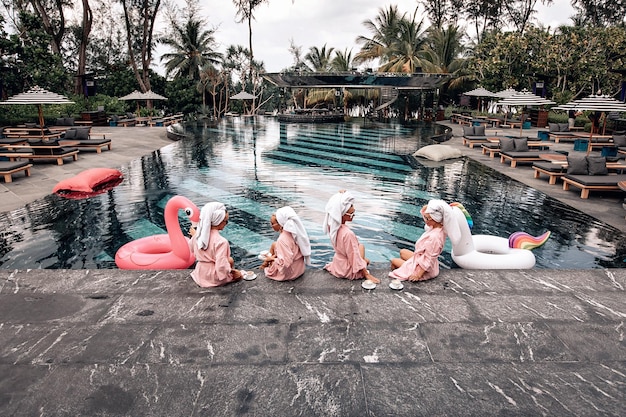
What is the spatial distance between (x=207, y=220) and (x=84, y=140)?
45.2 ft

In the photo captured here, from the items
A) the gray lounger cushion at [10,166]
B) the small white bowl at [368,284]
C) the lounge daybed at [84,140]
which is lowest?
the small white bowl at [368,284]

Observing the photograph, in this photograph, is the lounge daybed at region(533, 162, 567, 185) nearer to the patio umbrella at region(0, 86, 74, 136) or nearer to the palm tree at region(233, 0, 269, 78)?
the patio umbrella at region(0, 86, 74, 136)

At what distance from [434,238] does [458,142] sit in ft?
51.5

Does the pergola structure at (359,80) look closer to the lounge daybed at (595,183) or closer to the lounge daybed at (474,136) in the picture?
the lounge daybed at (474,136)

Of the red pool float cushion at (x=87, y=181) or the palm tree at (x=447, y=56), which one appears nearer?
the red pool float cushion at (x=87, y=181)

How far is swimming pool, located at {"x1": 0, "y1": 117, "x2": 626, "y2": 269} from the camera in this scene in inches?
259

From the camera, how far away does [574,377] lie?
3.29m

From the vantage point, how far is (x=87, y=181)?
9.76 m

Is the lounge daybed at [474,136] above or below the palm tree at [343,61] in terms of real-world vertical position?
below

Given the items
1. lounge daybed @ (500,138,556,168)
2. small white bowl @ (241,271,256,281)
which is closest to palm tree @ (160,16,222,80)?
lounge daybed @ (500,138,556,168)

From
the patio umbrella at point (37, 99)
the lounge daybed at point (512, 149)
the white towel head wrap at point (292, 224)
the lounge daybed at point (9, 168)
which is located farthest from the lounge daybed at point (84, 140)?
the lounge daybed at point (512, 149)

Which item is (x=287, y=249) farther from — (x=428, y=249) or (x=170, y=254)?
(x=170, y=254)

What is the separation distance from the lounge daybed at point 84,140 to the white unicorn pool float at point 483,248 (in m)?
14.2

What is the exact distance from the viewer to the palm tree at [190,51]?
114 feet
